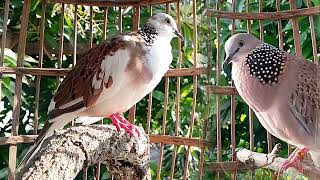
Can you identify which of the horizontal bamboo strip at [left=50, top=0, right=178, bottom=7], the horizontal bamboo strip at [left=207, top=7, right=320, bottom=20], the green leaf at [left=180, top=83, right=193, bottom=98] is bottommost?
the green leaf at [left=180, top=83, right=193, bottom=98]

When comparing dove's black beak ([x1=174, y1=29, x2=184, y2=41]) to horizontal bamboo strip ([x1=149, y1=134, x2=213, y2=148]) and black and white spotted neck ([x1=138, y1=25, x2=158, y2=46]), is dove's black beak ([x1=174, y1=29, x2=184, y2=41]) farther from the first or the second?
horizontal bamboo strip ([x1=149, y1=134, x2=213, y2=148])

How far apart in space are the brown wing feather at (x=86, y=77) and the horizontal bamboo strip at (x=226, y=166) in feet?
2.33

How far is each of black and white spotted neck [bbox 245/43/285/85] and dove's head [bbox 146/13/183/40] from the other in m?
0.77

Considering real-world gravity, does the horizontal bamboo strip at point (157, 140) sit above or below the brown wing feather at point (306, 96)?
below

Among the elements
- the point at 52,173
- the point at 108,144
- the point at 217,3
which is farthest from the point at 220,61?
the point at 108,144

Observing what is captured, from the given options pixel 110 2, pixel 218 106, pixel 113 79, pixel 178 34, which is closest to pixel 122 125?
pixel 113 79

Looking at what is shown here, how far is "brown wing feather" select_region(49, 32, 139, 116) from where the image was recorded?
925 mm

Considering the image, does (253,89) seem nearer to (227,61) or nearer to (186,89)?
(227,61)

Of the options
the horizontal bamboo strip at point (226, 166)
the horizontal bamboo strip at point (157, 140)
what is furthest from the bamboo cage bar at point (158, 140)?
the horizontal bamboo strip at point (226, 166)

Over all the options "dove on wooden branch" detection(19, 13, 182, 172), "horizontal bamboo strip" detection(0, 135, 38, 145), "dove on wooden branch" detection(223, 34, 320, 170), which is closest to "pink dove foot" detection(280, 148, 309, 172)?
"dove on wooden branch" detection(223, 34, 320, 170)

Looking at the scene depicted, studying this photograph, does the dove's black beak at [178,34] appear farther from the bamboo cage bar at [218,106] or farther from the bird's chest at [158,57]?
the bamboo cage bar at [218,106]

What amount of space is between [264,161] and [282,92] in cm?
3

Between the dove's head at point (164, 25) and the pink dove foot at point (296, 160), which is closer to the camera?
the pink dove foot at point (296, 160)

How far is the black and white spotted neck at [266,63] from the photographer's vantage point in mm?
204
